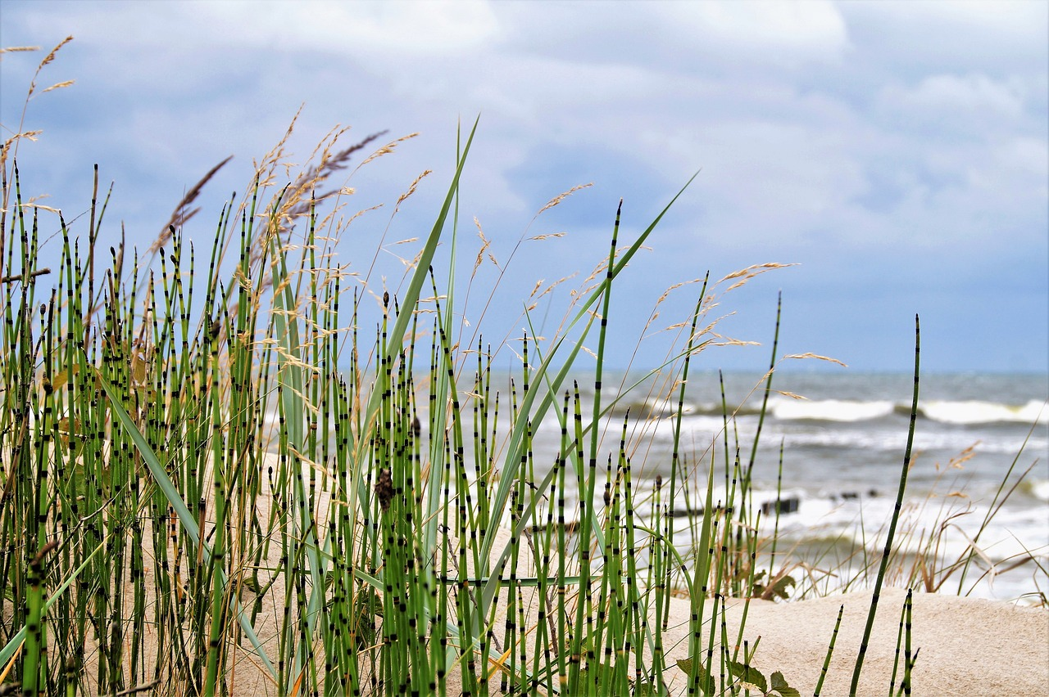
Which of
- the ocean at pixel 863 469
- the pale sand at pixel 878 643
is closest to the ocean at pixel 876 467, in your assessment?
the ocean at pixel 863 469

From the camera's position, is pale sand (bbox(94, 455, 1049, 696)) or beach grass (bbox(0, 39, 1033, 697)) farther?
pale sand (bbox(94, 455, 1049, 696))

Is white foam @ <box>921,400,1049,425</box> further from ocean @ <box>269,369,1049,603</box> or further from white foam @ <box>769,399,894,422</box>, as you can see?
white foam @ <box>769,399,894,422</box>

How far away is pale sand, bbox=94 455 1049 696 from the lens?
160cm

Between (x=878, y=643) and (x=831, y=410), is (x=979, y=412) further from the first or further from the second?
(x=878, y=643)

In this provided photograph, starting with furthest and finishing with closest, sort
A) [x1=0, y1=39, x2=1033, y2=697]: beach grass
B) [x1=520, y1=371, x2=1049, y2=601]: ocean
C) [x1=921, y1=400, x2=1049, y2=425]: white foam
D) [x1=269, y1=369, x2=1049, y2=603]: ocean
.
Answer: [x1=921, y1=400, x2=1049, y2=425]: white foam < [x1=520, y1=371, x2=1049, y2=601]: ocean < [x1=269, y1=369, x2=1049, y2=603]: ocean < [x1=0, y1=39, x2=1033, y2=697]: beach grass

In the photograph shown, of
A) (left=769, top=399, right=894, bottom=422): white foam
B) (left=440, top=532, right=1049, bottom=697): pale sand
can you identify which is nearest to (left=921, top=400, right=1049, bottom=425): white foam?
(left=769, top=399, right=894, bottom=422): white foam

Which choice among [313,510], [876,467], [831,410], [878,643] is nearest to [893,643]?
[878,643]

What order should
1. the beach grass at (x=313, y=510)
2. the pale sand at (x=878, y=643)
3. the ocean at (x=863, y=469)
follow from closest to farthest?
1. the beach grass at (x=313, y=510)
2. the pale sand at (x=878, y=643)
3. the ocean at (x=863, y=469)

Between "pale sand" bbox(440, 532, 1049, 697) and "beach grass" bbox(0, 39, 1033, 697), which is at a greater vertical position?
"beach grass" bbox(0, 39, 1033, 697)

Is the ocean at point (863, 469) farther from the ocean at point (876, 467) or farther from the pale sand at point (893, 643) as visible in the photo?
the pale sand at point (893, 643)

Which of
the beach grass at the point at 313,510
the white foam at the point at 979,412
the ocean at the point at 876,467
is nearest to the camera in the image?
the beach grass at the point at 313,510

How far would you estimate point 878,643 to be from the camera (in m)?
1.87

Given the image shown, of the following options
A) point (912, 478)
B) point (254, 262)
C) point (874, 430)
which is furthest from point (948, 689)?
point (874, 430)

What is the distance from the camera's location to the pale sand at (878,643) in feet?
5.24
